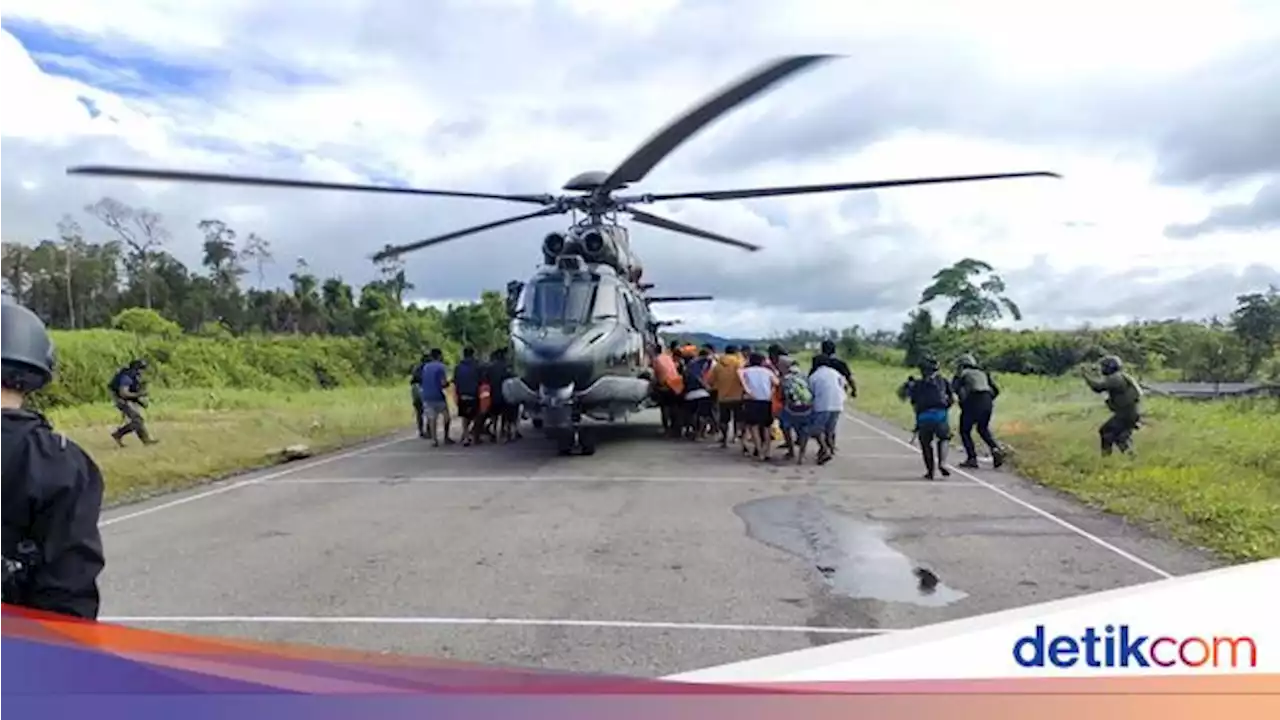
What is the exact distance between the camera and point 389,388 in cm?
835

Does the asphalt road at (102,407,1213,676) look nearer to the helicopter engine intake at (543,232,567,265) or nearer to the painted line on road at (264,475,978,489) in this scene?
the painted line on road at (264,475,978,489)

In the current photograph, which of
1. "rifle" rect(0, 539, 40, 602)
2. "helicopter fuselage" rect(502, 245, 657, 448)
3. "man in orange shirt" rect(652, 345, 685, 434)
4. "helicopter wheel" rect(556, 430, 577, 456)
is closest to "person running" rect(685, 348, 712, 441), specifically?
"man in orange shirt" rect(652, 345, 685, 434)

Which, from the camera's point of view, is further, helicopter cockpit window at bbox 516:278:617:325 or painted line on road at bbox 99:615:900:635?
helicopter cockpit window at bbox 516:278:617:325

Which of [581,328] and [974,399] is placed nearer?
[974,399]

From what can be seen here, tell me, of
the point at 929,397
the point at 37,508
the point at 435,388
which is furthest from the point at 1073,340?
the point at 435,388

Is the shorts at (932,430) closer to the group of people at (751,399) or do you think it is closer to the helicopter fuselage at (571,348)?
the group of people at (751,399)

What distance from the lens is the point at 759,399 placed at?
42.8ft

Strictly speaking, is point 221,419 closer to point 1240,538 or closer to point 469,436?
point 1240,538

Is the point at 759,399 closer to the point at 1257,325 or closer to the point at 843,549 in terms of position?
the point at 843,549

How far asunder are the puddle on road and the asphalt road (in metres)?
0.03

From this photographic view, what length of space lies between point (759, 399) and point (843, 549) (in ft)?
24.0

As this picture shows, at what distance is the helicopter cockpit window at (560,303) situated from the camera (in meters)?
12.4

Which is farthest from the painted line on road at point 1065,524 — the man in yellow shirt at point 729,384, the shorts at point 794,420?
the man in yellow shirt at point 729,384

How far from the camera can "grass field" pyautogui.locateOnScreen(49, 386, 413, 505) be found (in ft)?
11.4
